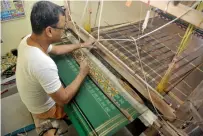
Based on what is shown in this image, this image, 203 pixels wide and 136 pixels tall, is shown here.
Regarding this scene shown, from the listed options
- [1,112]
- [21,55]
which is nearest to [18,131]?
[1,112]

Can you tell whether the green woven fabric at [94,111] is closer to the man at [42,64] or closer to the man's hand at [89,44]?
the man at [42,64]

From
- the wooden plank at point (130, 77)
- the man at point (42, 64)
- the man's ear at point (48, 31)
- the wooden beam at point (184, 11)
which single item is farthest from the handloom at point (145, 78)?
the man's ear at point (48, 31)

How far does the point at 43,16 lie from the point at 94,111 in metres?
0.69

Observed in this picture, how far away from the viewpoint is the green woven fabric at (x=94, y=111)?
0.98 m

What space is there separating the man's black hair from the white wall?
2.45ft

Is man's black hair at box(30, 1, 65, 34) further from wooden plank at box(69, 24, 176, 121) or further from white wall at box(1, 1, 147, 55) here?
white wall at box(1, 1, 147, 55)

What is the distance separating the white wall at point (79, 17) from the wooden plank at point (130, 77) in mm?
367

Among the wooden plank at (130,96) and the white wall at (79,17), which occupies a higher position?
the white wall at (79,17)

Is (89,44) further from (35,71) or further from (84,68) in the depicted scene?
(35,71)

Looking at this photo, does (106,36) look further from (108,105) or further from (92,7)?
(108,105)

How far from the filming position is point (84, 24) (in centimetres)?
168

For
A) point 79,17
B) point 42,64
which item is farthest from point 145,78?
point 79,17

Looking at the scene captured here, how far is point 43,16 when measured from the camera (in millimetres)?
959

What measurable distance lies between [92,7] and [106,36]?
37cm
